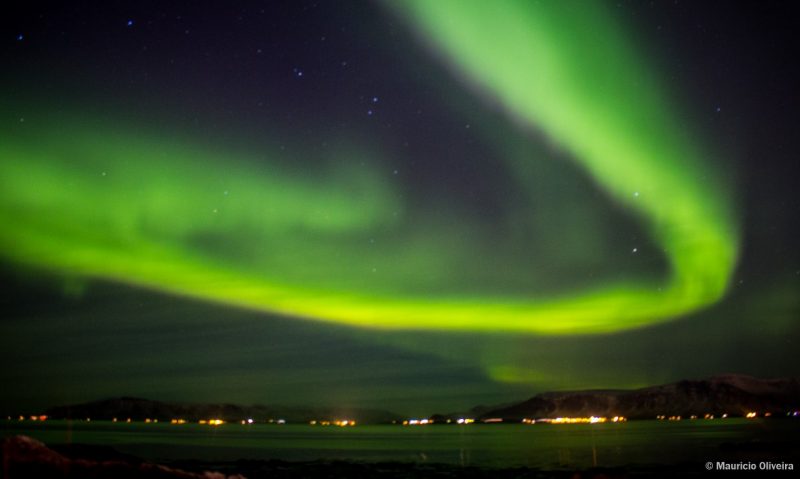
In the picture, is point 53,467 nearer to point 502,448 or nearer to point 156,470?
point 156,470

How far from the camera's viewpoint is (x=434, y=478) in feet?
114

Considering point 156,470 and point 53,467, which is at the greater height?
point 53,467

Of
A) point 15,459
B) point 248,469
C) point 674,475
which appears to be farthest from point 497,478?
point 15,459

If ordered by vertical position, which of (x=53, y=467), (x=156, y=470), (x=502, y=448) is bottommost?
(x=502, y=448)

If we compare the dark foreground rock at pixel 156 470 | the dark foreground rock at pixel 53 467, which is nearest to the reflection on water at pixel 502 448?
the dark foreground rock at pixel 156 470

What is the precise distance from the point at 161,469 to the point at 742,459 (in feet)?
145

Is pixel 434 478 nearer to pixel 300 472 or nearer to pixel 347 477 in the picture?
pixel 347 477

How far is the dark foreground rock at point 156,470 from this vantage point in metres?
21.3

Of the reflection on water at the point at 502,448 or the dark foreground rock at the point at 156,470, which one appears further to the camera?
the reflection on water at the point at 502,448

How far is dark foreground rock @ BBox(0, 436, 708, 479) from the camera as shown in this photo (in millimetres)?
21312

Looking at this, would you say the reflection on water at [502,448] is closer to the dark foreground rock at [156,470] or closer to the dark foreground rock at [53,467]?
the dark foreground rock at [156,470]

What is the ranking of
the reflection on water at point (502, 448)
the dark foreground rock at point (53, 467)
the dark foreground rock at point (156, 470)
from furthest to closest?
the reflection on water at point (502, 448) → the dark foreground rock at point (156, 470) → the dark foreground rock at point (53, 467)

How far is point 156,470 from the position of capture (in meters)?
22.0

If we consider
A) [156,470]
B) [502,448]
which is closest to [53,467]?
[156,470]
